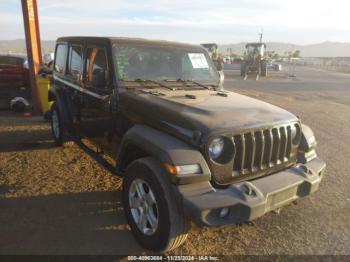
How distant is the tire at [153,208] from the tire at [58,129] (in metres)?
2.98

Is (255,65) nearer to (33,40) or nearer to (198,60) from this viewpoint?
(33,40)

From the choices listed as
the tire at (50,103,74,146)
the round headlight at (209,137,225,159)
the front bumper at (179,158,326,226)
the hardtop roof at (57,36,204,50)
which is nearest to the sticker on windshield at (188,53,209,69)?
the hardtop roof at (57,36,204,50)

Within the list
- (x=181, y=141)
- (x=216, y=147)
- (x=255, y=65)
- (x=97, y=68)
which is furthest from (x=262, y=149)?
(x=255, y=65)

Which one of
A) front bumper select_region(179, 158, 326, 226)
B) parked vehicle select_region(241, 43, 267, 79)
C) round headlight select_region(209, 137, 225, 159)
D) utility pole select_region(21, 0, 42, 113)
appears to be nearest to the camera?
front bumper select_region(179, 158, 326, 226)

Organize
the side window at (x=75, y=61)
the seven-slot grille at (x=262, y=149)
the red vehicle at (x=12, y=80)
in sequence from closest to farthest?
the seven-slot grille at (x=262, y=149), the side window at (x=75, y=61), the red vehicle at (x=12, y=80)

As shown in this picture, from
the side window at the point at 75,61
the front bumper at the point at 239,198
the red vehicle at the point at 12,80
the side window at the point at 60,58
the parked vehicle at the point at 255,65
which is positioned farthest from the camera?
the parked vehicle at the point at 255,65

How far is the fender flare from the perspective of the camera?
2.93 metres

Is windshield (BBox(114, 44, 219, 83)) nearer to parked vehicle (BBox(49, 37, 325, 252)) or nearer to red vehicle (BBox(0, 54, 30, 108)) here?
parked vehicle (BBox(49, 37, 325, 252))

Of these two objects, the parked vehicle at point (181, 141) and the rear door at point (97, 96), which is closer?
the parked vehicle at point (181, 141)

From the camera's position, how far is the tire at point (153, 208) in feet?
9.77

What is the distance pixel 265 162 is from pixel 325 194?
74.2 inches

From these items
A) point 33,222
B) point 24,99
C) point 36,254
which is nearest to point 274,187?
point 36,254

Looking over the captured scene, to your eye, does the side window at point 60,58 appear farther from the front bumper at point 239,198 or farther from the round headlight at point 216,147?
the front bumper at point 239,198

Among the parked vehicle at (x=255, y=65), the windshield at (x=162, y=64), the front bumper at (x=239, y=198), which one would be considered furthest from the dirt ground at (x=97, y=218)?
the parked vehicle at (x=255, y=65)
